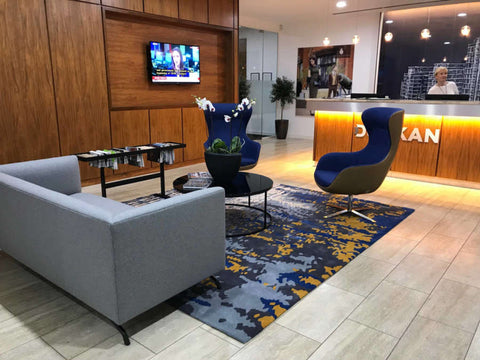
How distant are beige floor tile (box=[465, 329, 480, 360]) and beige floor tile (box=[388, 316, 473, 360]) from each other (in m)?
0.02

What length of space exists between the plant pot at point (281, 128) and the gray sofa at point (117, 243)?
7.73 metres

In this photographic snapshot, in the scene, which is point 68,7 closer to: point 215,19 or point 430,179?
point 215,19

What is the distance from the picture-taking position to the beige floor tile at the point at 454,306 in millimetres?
2287

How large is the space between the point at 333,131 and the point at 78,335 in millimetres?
5172

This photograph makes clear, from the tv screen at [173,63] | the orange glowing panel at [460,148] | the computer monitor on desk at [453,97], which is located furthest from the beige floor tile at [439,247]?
the tv screen at [173,63]

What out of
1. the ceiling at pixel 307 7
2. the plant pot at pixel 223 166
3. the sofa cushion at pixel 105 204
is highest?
the ceiling at pixel 307 7

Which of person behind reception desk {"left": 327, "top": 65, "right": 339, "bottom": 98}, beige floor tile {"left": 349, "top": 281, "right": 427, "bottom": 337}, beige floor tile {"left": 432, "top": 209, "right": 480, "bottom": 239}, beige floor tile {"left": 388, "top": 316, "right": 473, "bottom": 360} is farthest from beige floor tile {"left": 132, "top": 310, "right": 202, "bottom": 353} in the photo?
person behind reception desk {"left": 327, "top": 65, "right": 339, "bottom": 98}

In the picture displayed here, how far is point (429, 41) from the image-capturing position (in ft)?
25.9

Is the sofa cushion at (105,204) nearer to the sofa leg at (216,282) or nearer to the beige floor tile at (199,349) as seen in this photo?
the sofa leg at (216,282)

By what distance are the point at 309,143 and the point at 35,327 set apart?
7.84 metres

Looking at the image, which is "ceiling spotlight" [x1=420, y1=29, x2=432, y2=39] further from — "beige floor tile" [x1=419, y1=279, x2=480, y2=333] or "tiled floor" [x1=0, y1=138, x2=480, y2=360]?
"beige floor tile" [x1=419, y1=279, x2=480, y2=333]

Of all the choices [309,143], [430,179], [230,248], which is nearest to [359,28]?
[309,143]

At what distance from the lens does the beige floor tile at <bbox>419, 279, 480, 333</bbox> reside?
229cm

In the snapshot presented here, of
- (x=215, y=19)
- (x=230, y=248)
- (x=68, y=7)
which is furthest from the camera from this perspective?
(x=215, y=19)
